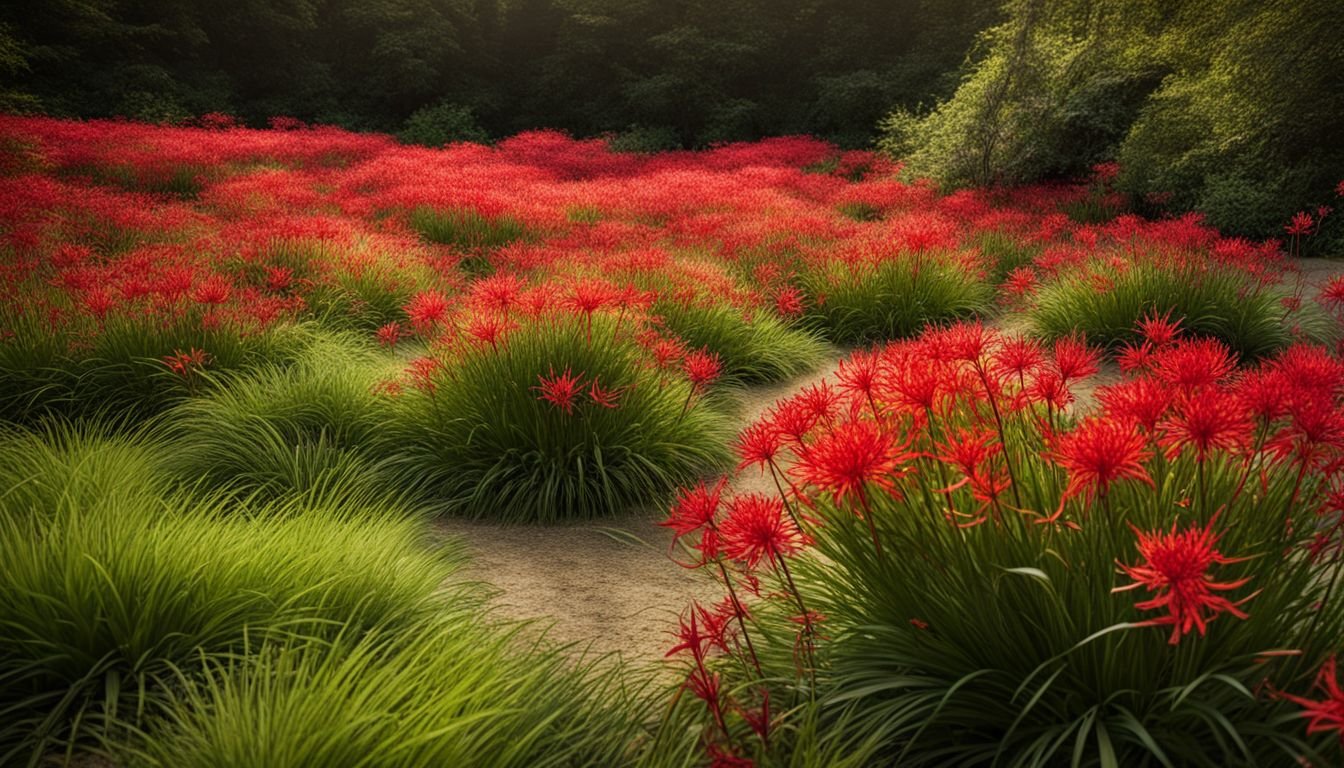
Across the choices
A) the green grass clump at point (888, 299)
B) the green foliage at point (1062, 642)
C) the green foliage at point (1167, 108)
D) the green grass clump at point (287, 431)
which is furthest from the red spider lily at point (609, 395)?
the green foliage at point (1167, 108)

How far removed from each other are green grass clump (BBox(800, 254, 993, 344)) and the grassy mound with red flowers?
531 centimetres

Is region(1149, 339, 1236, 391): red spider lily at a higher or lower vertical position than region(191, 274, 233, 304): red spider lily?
higher

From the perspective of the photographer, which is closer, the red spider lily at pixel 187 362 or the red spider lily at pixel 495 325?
the red spider lily at pixel 495 325

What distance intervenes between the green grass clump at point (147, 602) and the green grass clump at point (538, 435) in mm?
1313

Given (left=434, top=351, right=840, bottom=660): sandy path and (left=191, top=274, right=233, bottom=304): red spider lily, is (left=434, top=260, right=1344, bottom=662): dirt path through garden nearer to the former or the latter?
(left=434, top=351, right=840, bottom=660): sandy path

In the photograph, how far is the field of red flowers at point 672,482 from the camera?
1798 millimetres

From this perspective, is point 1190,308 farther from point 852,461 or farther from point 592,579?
point 852,461

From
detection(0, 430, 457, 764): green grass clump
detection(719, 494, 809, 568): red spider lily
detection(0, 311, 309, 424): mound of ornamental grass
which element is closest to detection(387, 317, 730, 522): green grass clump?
detection(0, 430, 457, 764): green grass clump

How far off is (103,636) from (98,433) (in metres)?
2.85

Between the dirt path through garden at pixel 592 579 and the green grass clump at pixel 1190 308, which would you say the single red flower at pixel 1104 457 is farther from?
the green grass clump at pixel 1190 308

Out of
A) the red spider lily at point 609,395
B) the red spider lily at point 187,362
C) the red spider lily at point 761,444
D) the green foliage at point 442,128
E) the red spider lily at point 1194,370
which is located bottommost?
the red spider lily at point 187,362

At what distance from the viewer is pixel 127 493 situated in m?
3.35

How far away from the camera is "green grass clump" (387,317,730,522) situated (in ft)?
14.4

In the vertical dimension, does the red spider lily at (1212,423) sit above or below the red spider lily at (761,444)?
above
